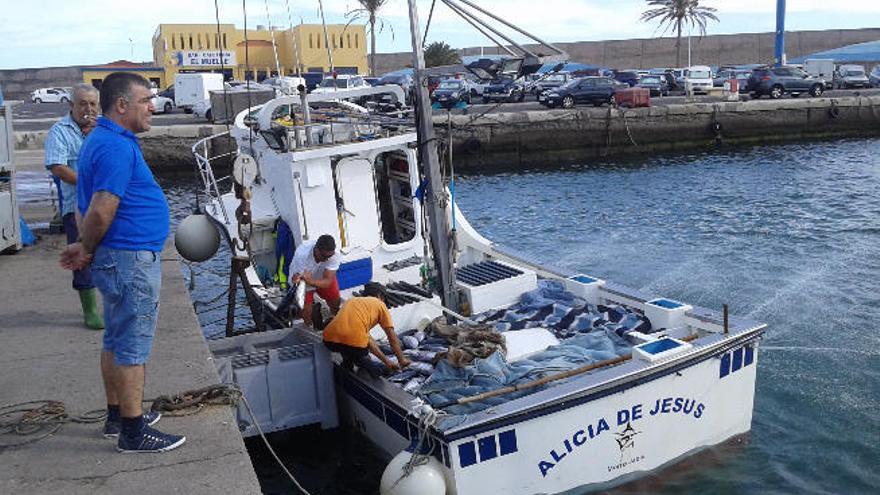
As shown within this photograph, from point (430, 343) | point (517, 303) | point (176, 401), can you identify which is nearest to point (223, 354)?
point (430, 343)

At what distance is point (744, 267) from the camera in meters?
14.3

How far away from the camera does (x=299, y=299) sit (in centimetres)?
851

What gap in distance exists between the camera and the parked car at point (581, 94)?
33.6m

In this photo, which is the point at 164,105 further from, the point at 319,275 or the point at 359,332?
the point at 359,332

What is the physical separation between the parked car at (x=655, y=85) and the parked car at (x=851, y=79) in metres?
8.85

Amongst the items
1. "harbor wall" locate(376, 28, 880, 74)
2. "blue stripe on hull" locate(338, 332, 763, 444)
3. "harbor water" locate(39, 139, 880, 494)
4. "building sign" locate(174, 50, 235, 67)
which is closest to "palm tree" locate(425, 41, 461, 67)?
"harbor wall" locate(376, 28, 880, 74)

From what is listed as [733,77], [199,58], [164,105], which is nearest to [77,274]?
[164,105]

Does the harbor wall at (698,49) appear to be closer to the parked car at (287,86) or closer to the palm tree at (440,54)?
the palm tree at (440,54)

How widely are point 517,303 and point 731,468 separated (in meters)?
2.73

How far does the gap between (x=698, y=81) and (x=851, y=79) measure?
896 cm

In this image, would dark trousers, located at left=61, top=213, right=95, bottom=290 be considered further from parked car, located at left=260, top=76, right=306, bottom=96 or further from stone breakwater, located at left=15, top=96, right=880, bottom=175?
stone breakwater, located at left=15, top=96, right=880, bottom=175

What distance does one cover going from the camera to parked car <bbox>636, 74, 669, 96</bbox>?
39.3 m

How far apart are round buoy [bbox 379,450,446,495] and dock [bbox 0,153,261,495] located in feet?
4.66

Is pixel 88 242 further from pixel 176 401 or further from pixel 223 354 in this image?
pixel 223 354
